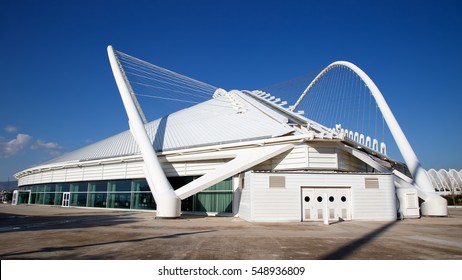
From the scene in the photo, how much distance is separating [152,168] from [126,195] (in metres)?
11.3

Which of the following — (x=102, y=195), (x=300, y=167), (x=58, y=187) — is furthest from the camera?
(x=58, y=187)

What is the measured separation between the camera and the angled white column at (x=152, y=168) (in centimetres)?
1934

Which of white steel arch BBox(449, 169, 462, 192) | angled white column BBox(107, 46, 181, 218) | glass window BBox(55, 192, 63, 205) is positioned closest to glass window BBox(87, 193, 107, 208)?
glass window BBox(55, 192, 63, 205)

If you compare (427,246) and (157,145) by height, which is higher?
(157,145)

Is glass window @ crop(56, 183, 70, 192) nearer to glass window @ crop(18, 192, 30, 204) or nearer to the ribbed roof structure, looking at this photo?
the ribbed roof structure

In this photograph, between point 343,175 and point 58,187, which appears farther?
point 58,187

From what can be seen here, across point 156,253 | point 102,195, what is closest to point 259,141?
point 156,253

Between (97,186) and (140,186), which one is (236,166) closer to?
(140,186)

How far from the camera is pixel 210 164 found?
25922 mm

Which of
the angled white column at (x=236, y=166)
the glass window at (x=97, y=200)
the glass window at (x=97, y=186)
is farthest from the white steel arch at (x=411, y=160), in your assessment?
the glass window at (x=97, y=200)

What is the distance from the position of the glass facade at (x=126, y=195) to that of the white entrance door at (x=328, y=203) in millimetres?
6322

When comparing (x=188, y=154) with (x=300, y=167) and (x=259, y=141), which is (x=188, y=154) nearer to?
(x=259, y=141)

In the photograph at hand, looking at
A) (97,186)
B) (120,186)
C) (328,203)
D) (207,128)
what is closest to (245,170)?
(328,203)

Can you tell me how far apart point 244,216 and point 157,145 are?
11.9m
